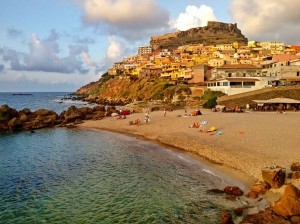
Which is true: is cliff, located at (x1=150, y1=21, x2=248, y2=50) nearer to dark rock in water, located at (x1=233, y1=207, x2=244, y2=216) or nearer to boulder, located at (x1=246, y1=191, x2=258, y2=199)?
boulder, located at (x1=246, y1=191, x2=258, y2=199)

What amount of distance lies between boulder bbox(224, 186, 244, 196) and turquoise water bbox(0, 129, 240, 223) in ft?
2.32

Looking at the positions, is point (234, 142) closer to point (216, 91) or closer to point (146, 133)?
point (146, 133)

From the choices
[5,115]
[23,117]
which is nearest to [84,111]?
[23,117]

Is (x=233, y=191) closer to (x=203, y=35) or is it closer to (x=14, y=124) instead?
(x=14, y=124)

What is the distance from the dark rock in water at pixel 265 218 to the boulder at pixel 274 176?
345 cm

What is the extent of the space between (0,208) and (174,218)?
9.46 metres

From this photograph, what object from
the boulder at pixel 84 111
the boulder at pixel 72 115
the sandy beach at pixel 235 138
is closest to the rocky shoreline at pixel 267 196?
the sandy beach at pixel 235 138

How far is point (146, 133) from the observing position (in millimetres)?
40344

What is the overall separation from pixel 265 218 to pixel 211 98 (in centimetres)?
4655

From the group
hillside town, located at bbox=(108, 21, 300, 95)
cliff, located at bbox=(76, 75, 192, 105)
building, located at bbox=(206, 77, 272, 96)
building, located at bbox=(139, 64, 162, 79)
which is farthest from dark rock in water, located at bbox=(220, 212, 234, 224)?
building, located at bbox=(139, 64, 162, 79)

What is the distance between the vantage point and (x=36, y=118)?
52.8 metres

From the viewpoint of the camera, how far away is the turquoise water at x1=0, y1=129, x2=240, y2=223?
16.2 m

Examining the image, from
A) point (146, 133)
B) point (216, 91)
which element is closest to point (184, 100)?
point (216, 91)

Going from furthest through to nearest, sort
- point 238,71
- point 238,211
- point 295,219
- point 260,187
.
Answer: point 238,71 < point 260,187 < point 238,211 < point 295,219
